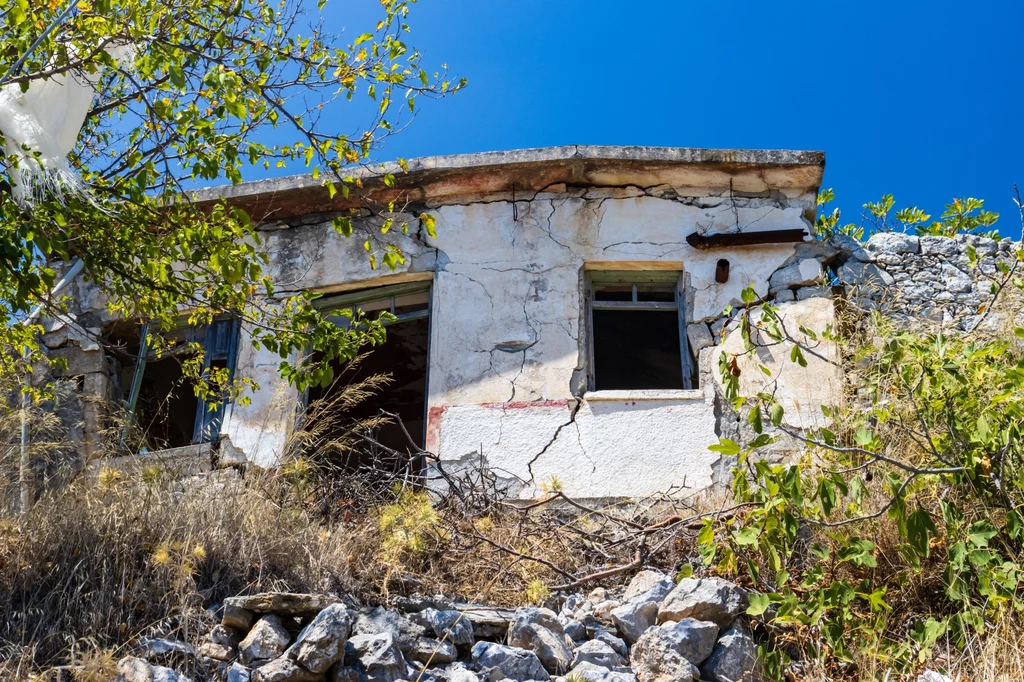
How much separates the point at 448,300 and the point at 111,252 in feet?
9.82

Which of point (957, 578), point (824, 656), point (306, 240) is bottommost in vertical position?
point (824, 656)

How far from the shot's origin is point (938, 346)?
489 cm

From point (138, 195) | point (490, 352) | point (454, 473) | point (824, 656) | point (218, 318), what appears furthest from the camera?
point (218, 318)

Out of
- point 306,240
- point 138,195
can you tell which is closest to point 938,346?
point 138,195

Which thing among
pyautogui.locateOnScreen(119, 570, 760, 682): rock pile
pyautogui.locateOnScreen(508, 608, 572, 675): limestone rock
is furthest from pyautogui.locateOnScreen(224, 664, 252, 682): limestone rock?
pyautogui.locateOnScreen(508, 608, 572, 675): limestone rock

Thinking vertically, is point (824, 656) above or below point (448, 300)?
below

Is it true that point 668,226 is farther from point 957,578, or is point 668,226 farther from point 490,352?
point 957,578

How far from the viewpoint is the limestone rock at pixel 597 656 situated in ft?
15.4

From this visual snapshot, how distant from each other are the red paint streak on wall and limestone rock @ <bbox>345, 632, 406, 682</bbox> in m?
2.85

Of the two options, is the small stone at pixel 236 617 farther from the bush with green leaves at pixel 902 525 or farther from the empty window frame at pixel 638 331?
the empty window frame at pixel 638 331

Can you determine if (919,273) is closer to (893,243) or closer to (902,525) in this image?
(893,243)

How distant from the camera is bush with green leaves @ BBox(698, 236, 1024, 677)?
4715mm

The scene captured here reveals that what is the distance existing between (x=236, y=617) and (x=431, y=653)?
0.88 metres

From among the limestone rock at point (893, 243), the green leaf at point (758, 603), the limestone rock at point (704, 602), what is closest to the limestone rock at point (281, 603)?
the limestone rock at point (704, 602)
